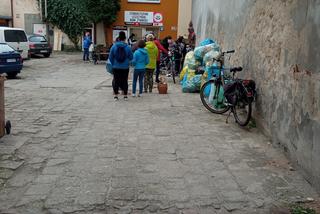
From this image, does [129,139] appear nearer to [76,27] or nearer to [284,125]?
[284,125]

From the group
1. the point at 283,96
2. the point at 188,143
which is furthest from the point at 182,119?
the point at 283,96

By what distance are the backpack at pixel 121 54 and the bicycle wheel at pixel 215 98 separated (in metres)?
2.25

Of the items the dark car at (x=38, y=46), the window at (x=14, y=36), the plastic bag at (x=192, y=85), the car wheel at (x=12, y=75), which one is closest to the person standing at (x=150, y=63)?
the plastic bag at (x=192, y=85)

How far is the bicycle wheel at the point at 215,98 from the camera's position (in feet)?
30.4

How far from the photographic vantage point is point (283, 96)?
20.3ft

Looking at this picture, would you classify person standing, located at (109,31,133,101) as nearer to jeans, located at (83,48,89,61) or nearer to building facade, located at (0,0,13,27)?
jeans, located at (83,48,89,61)

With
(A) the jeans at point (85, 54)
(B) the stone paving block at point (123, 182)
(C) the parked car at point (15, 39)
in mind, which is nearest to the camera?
(B) the stone paving block at point (123, 182)

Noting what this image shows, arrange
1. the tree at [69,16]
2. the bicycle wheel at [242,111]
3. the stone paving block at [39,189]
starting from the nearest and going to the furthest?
the stone paving block at [39,189] → the bicycle wheel at [242,111] → the tree at [69,16]

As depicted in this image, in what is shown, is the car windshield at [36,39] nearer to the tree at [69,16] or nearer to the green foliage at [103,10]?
the green foliage at [103,10]

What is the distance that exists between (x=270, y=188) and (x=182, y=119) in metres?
3.93

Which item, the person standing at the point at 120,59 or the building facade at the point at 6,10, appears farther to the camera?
the building facade at the point at 6,10

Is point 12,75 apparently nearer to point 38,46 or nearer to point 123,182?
point 38,46

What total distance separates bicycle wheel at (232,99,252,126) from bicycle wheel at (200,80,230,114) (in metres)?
0.54

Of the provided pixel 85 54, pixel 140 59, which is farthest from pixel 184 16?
pixel 140 59
